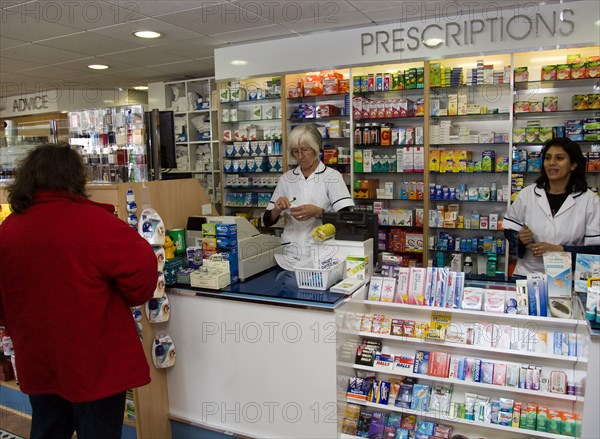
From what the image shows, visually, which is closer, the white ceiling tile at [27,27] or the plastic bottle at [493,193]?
the white ceiling tile at [27,27]

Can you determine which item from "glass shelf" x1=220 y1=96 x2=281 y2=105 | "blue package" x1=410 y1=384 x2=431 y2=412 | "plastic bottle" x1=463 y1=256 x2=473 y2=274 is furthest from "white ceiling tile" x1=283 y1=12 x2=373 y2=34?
"blue package" x1=410 y1=384 x2=431 y2=412

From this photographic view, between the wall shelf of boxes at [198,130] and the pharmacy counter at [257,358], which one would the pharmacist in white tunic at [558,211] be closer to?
the pharmacy counter at [257,358]

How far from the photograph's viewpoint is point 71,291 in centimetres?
187

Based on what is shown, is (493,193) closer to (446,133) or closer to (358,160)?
(446,133)

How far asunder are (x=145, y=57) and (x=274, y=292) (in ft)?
15.0

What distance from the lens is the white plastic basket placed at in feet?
8.60

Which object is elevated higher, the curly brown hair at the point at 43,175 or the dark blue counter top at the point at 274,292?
the curly brown hair at the point at 43,175

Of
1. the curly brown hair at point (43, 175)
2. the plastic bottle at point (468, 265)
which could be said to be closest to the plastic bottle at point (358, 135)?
the plastic bottle at point (468, 265)

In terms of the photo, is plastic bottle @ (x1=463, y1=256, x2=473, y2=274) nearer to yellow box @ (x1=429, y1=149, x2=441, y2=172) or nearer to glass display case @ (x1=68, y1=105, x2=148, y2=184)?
yellow box @ (x1=429, y1=149, x2=441, y2=172)

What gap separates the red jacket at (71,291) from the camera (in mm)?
1855

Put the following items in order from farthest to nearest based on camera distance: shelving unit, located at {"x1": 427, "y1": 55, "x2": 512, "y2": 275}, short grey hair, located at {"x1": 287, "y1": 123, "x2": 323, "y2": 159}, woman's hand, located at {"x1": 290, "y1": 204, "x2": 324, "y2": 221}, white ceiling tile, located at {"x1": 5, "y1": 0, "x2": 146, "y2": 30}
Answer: shelving unit, located at {"x1": 427, "y1": 55, "x2": 512, "y2": 275}
white ceiling tile, located at {"x1": 5, "y1": 0, "x2": 146, "y2": 30}
short grey hair, located at {"x1": 287, "y1": 123, "x2": 323, "y2": 159}
woman's hand, located at {"x1": 290, "y1": 204, "x2": 324, "y2": 221}

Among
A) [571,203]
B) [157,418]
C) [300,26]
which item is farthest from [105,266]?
[300,26]

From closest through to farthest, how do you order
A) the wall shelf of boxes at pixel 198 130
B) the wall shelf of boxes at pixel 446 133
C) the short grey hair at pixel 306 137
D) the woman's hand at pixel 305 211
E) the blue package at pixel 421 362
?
the blue package at pixel 421 362, the woman's hand at pixel 305 211, the short grey hair at pixel 306 137, the wall shelf of boxes at pixel 446 133, the wall shelf of boxes at pixel 198 130

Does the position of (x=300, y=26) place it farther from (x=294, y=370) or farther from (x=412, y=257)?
(x=294, y=370)
